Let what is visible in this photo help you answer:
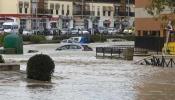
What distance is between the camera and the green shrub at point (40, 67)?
73.3ft

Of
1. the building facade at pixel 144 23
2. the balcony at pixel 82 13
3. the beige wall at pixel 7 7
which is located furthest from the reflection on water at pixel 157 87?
the balcony at pixel 82 13

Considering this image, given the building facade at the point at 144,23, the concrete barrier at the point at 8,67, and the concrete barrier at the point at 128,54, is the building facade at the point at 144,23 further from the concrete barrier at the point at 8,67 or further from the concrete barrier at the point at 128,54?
the concrete barrier at the point at 8,67

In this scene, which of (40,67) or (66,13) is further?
(66,13)

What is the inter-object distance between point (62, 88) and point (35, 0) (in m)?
104

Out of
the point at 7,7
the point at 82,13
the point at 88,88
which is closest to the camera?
the point at 88,88

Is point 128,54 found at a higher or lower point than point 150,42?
higher

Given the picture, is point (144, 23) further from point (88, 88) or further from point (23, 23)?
point (23, 23)

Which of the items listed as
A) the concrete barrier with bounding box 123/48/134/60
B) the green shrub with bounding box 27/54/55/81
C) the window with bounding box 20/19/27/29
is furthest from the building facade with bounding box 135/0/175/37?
the window with bounding box 20/19/27/29

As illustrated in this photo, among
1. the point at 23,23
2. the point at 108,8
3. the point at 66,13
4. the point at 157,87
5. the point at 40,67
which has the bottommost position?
the point at 23,23

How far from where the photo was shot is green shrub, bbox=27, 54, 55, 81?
22.3 meters

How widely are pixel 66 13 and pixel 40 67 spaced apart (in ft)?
355

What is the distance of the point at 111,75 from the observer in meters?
28.6

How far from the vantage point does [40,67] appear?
2241 cm

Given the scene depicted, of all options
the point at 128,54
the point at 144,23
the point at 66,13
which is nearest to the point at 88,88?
the point at 128,54
